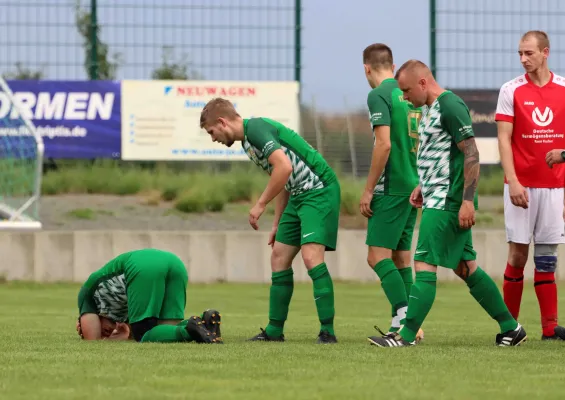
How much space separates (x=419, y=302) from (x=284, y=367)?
4.78 ft

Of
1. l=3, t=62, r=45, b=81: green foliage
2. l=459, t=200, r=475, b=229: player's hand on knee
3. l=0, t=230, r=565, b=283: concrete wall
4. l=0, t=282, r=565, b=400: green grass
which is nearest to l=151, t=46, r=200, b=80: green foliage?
l=3, t=62, r=45, b=81: green foliage

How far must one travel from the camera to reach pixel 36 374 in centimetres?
648

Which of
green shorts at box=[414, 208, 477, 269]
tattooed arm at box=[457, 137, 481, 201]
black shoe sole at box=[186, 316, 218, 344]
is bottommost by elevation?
black shoe sole at box=[186, 316, 218, 344]

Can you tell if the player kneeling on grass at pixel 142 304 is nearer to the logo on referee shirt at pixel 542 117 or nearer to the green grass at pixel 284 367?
the green grass at pixel 284 367

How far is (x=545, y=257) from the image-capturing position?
30.2ft

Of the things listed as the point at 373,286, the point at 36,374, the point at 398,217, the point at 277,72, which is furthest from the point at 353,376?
the point at 277,72

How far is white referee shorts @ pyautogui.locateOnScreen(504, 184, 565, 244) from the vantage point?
898 centimetres

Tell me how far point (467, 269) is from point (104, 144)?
33.1 ft

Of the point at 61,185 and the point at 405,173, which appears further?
the point at 61,185

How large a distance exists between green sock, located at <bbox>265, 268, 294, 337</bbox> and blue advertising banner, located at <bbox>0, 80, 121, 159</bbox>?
29.6ft

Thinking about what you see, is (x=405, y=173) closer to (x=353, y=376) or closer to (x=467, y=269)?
(x=467, y=269)

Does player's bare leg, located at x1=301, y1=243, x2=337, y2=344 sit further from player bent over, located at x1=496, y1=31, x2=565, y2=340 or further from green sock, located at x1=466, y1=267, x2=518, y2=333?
player bent over, located at x1=496, y1=31, x2=565, y2=340

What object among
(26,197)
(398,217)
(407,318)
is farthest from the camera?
(26,197)

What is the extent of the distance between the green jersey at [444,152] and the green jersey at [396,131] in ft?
1.93
